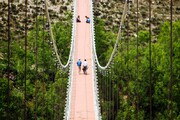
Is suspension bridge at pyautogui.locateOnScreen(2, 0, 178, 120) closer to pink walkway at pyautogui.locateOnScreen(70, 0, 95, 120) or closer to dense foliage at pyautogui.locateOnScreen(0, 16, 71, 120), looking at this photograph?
pink walkway at pyautogui.locateOnScreen(70, 0, 95, 120)

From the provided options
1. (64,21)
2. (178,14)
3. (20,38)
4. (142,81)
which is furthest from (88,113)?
(178,14)

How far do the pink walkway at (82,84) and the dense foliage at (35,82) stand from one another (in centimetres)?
218

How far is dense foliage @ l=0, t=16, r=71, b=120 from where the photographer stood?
40375 millimetres

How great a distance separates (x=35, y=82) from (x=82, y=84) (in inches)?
274

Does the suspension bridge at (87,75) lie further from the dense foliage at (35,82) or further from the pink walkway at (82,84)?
the dense foliage at (35,82)

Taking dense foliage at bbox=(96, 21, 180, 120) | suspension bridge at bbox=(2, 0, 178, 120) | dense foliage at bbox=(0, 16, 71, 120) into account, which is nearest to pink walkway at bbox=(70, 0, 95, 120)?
suspension bridge at bbox=(2, 0, 178, 120)

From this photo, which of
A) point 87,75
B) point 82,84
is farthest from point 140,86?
point 82,84

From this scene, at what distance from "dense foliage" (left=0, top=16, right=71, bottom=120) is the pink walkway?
2.18 meters

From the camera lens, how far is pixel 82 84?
33406 millimetres

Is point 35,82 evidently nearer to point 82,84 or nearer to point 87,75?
point 87,75

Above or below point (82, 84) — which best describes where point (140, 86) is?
below

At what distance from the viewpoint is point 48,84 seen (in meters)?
47.7

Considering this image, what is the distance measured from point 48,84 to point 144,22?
2509cm

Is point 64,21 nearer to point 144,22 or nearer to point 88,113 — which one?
point 144,22
